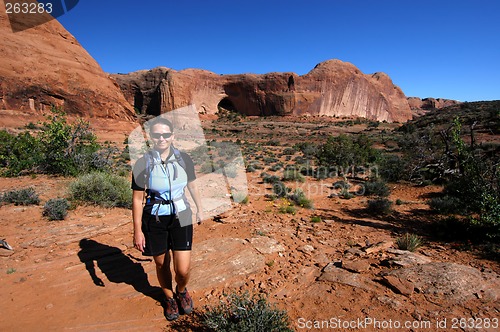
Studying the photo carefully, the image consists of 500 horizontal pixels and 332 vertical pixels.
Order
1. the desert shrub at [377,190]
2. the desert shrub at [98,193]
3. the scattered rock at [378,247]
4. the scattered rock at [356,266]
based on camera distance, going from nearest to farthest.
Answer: the scattered rock at [356,266], the scattered rock at [378,247], the desert shrub at [98,193], the desert shrub at [377,190]

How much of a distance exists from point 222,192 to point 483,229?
18.5ft

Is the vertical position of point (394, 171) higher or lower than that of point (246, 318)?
higher

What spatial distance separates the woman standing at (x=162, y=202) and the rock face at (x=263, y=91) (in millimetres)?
41779

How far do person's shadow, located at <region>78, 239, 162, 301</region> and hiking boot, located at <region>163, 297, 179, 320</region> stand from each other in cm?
33

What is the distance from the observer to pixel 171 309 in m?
2.57

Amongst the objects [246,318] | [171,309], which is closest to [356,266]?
[246,318]

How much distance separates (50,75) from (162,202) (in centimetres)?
2633

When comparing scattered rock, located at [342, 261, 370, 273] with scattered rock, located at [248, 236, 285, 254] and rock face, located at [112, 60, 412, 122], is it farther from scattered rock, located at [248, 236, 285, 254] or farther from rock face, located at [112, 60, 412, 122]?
rock face, located at [112, 60, 412, 122]

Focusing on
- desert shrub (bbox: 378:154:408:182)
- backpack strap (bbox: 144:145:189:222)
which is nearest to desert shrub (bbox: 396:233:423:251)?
backpack strap (bbox: 144:145:189:222)

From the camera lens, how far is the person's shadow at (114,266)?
10.2 ft

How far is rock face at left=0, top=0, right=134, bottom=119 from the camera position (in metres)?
20.9

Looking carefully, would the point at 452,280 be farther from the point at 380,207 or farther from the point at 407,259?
the point at 380,207

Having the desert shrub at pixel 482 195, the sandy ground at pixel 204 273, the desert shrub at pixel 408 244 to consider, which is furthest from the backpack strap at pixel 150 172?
the desert shrub at pixel 482 195

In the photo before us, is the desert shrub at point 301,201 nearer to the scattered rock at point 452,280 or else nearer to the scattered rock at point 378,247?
the scattered rock at point 378,247
